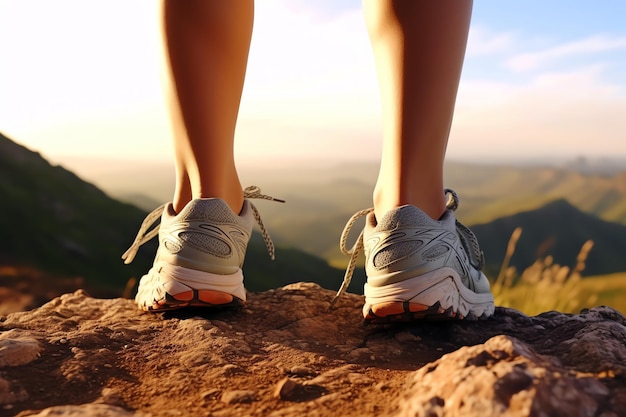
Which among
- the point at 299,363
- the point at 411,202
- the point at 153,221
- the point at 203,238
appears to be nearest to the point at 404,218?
the point at 411,202

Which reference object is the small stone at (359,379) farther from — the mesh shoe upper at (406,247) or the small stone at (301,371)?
the mesh shoe upper at (406,247)

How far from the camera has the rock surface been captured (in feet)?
3.19

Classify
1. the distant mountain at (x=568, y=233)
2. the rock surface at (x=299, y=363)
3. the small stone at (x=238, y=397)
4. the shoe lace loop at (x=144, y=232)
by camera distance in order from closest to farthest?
the rock surface at (x=299, y=363)
the small stone at (x=238, y=397)
the shoe lace loop at (x=144, y=232)
the distant mountain at (x=568, y=233)

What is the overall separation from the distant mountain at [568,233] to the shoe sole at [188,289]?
28393 mm

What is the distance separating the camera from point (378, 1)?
1.69 m

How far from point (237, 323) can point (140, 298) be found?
15.7 inches

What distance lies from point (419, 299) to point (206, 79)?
988 mm

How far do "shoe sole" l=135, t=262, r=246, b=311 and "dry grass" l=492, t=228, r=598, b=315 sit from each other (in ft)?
8.16

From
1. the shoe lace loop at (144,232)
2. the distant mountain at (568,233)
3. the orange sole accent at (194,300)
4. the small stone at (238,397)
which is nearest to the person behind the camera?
the small stone at (238,397)

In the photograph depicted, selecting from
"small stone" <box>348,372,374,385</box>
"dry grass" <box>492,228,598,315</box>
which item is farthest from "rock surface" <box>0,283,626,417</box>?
"dry grass" <box>492,228,598,315</box>

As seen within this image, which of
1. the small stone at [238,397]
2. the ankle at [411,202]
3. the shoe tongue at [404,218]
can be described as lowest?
the small stone at [238,397]

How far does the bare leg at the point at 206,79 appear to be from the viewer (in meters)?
1.83

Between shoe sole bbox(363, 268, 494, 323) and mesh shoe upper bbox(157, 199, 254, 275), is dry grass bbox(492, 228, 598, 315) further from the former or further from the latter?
mesh shoe upper bbox(157, 199, 254, 275)

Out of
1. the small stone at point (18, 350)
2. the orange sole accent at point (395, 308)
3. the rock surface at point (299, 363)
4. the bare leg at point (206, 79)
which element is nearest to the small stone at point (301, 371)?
the rock surface at point (299, 363)
